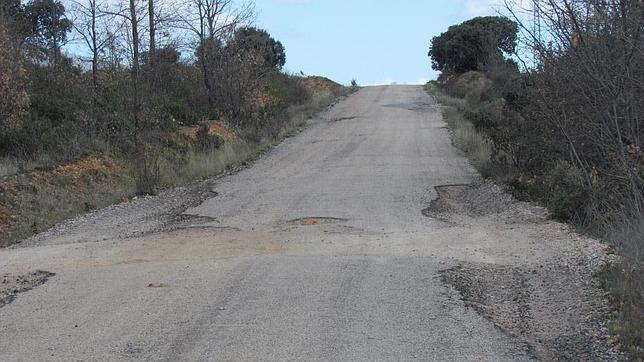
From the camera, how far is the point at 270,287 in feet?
23.1

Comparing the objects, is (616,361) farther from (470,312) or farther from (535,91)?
(535,91)

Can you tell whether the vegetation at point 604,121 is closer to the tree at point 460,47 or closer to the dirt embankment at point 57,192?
the dirt embankment at point 57,192

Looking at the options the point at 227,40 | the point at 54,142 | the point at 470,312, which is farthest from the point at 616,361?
the point at 227,40

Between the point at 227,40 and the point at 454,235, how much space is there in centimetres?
1966

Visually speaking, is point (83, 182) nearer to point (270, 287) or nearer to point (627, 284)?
point (270, 287)

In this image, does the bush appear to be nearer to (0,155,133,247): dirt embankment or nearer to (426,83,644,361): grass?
(0,155,133,247): dirt embankment

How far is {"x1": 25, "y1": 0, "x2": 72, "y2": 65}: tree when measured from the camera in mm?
28003

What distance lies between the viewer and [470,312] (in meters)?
6.20

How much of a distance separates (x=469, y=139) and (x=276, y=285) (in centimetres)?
1611

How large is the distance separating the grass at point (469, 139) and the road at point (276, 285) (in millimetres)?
3360

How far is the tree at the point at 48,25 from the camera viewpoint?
2800cm

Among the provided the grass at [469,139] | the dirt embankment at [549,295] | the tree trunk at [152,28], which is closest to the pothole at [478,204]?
the dirt embankment at [549,295]

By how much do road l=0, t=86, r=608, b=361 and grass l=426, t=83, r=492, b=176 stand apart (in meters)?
3.36

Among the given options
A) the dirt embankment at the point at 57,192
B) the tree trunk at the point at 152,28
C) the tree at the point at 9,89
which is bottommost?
the dirt embankment at the point at 57,192
